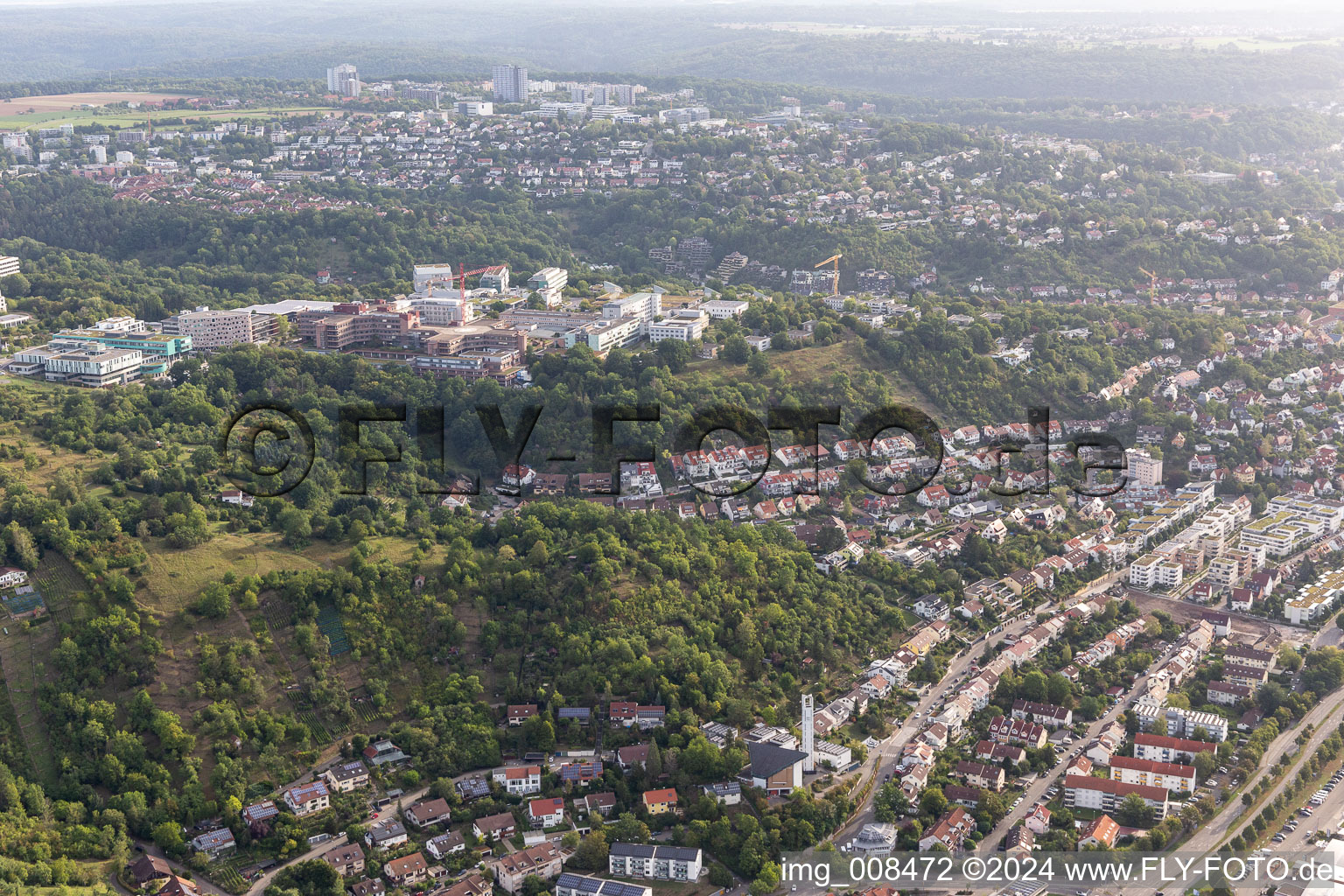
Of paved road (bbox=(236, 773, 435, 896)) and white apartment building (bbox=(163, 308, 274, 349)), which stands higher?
white apartment building (bbox=(163, 308, 274, 349))

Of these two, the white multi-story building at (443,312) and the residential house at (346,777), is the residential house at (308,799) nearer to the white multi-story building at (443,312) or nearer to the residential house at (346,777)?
the residential house at (346,777)

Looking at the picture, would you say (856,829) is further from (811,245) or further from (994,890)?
(811,245)

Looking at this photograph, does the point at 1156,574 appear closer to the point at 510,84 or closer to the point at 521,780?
the point at 521,780

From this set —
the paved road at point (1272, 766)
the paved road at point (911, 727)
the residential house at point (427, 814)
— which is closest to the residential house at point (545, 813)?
the residential house at point (427, 814)

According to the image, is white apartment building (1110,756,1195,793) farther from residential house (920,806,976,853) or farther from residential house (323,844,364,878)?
residential house (323,844,364,878)

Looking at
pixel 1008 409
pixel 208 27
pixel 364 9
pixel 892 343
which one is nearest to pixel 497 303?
pixel 892 343

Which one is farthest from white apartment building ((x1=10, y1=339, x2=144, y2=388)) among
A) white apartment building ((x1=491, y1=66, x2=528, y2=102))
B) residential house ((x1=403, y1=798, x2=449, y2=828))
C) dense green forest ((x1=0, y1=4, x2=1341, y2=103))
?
dense green forest ((x1=0, y1=4, x2=1341, y2=103))
